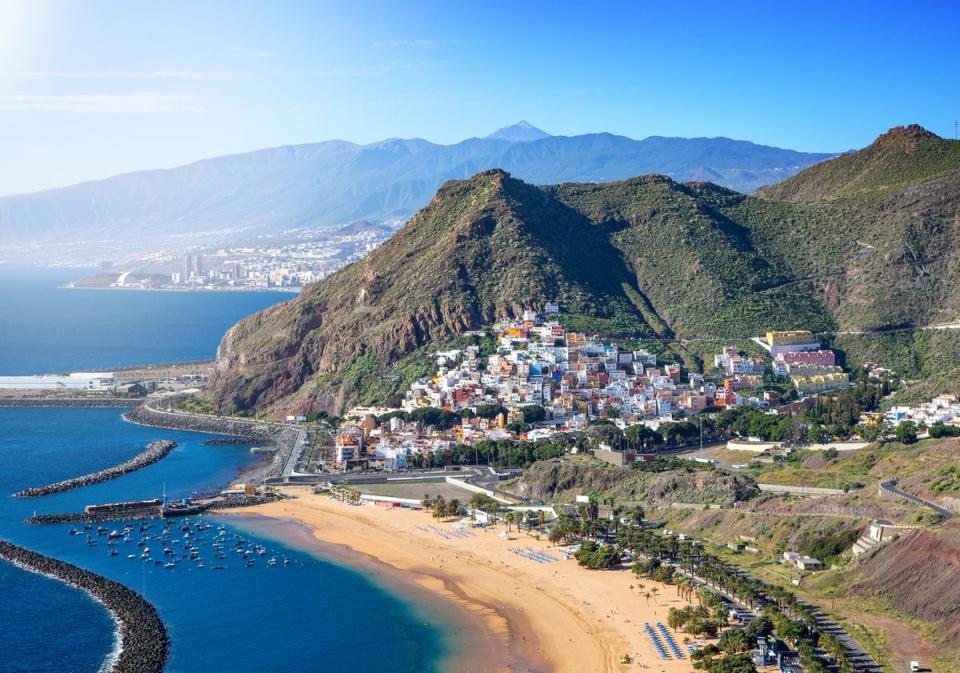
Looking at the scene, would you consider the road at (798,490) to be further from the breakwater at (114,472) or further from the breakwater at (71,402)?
the breakwater at (71,402)

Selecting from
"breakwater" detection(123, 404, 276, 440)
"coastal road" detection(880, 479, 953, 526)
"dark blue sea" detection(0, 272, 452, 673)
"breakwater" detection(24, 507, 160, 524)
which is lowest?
"dark blue sea" detection(0, 272, 452, 673)

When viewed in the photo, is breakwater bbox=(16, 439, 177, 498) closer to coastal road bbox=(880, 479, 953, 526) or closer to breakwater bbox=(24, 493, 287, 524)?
breakwater bbox=(24, 493, 287, 524)

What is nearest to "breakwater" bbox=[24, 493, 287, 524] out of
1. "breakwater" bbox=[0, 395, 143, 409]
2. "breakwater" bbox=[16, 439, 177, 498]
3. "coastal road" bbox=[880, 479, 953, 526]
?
"breakwater" bbox=[16, 439, 177, 498]

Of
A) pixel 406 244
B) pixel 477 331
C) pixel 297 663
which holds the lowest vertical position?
pixel 297 663

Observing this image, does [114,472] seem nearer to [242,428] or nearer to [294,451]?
[294,451]

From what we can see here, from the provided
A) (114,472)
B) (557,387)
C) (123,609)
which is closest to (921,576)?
(123,609)

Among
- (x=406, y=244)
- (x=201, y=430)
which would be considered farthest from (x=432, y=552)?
(x=406, y=244)

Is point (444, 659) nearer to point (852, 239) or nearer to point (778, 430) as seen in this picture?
point (778, 430)
